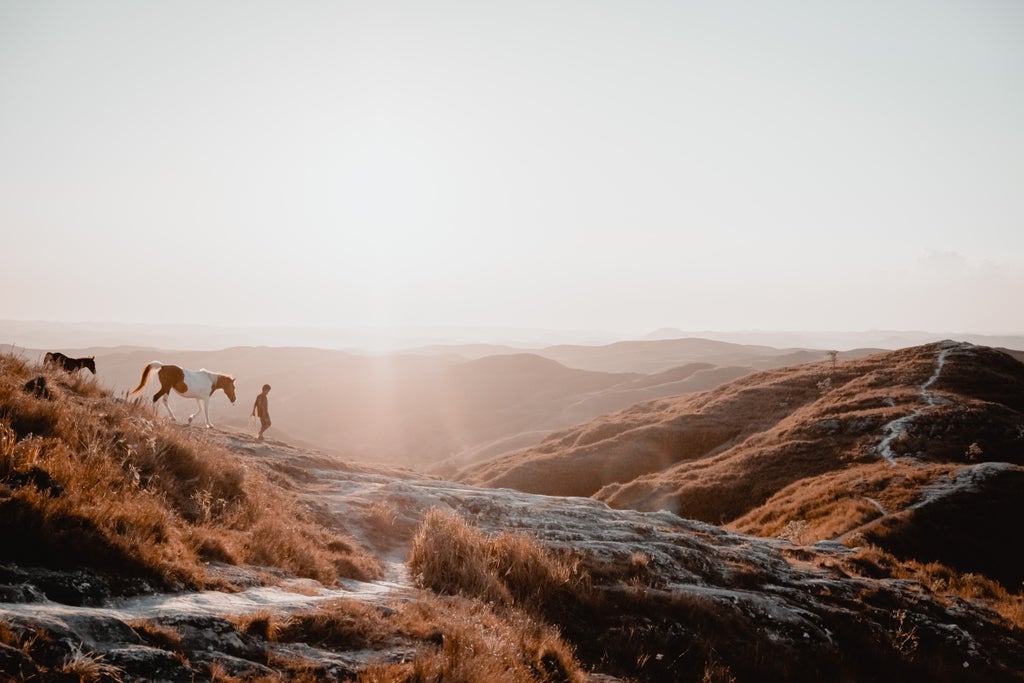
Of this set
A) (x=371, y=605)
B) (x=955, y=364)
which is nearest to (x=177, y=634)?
(x=371, y=605)

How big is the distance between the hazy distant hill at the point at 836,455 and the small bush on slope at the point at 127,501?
24018 mm

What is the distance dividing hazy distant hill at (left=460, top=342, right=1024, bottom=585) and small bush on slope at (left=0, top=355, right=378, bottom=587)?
24.0m

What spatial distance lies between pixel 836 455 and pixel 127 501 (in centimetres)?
4306

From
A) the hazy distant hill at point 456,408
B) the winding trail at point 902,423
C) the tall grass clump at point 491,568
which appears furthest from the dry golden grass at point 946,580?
the hazy distant hill at point 456,408

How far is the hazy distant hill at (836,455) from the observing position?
25.4m

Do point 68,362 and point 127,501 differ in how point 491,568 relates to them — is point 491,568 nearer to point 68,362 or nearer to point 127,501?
point 127,501

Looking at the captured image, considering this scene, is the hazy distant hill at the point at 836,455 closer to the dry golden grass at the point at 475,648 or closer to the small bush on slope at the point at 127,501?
the dry golden grass at the point at 475,648

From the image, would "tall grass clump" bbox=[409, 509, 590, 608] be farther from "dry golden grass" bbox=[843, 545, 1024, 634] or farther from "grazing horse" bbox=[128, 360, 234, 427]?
"dry golden grass" bbox=[843, 545, 1024, 634]

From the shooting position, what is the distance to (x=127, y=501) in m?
6.44

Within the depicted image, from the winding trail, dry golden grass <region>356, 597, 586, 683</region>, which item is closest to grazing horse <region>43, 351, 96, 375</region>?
dry golden grass <region>356, 597, 586, 683</region>

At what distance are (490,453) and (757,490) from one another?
69019 millimetres

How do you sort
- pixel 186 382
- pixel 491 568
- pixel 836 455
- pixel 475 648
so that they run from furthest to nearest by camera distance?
1. pixel 836 455
2. pixel 186 382
3. pixel 491 568
4. pixel 475 648

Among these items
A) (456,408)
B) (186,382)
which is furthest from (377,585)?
(456,408)

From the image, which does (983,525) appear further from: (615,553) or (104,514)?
(104,514)
